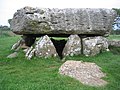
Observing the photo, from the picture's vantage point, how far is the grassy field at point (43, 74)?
13078mm

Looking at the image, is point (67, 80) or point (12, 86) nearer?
point (12, 86)

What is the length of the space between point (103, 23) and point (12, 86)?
11.2m

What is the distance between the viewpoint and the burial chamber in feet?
66.9

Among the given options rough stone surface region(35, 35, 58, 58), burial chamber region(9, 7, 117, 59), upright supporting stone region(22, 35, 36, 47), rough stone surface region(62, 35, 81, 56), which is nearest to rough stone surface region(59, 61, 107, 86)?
rough stone surface region(35, 35, 58, 58)

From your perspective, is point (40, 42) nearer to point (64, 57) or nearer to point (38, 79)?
point (64, 57)

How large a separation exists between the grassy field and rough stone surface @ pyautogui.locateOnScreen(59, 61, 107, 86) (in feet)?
1.15

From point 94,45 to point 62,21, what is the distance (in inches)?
113

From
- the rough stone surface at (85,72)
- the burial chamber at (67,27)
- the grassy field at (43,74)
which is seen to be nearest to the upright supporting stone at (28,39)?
the burial chamber at (67,27)

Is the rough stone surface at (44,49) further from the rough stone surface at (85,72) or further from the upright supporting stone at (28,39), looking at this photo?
the rough stone surface at (85,72)

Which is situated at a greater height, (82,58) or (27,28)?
(27,28)

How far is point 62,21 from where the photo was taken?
21219mm

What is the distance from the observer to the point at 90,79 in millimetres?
14445

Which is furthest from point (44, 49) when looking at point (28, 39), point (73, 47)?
point (28, 39)

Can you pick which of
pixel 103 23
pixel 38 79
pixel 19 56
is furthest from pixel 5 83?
pixel 103 23
